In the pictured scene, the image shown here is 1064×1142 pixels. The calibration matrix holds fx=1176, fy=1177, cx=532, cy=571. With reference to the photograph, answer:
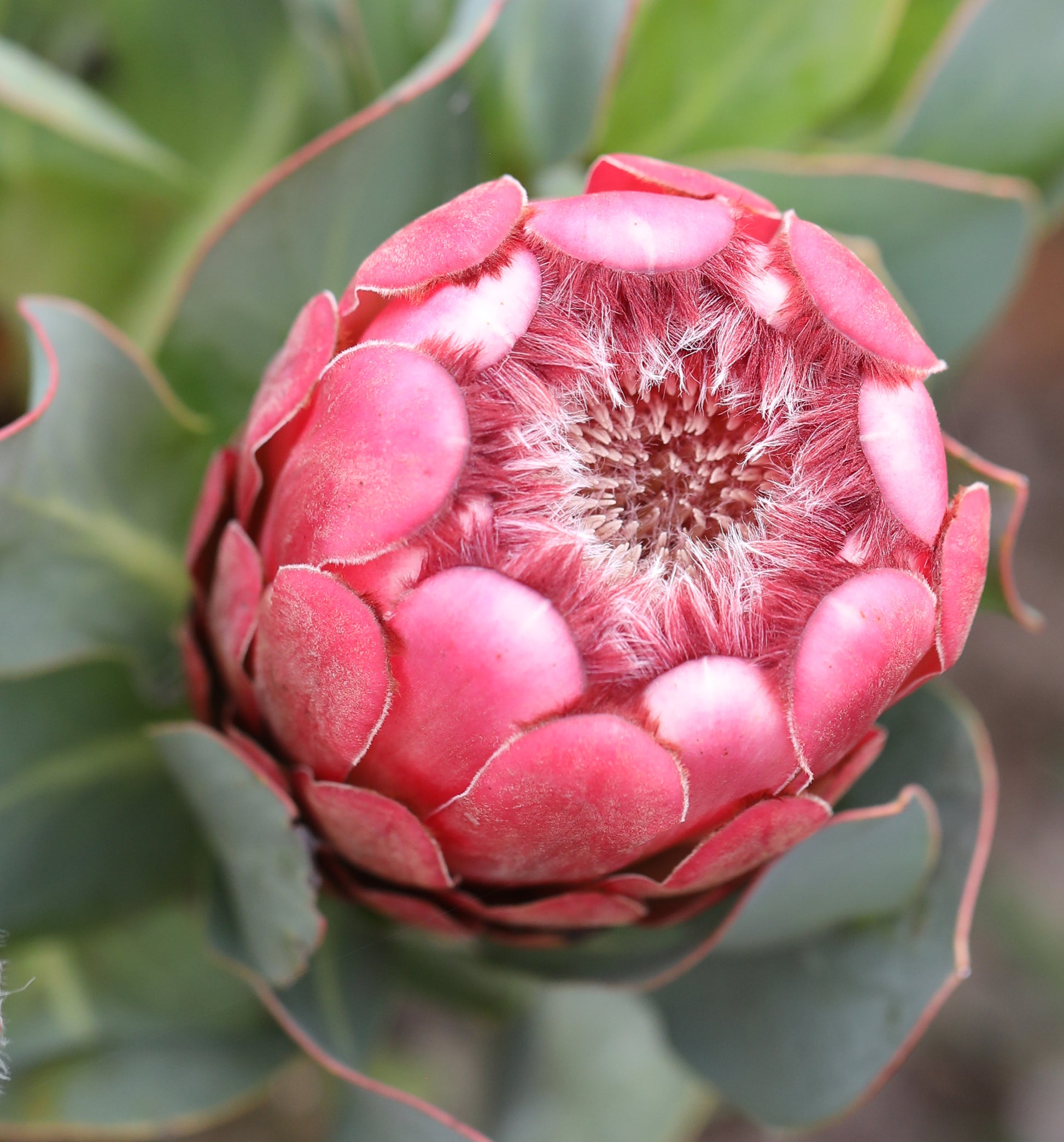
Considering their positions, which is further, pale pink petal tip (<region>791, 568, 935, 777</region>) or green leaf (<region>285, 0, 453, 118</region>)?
green leaf (<region>285, 0, 453, 118</region>)

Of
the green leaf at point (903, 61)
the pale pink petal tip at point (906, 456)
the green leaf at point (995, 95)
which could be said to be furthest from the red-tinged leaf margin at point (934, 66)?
the pale pink petal tip at point (906, 456)

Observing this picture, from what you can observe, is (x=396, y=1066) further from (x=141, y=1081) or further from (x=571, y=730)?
(x=571, y=730)

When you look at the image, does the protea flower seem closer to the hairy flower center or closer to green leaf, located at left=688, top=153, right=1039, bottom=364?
the hairy flower center

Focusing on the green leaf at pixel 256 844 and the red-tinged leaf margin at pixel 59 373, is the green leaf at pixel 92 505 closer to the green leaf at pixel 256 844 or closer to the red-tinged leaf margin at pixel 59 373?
the red-tinged leaf margin at pixel 59 373

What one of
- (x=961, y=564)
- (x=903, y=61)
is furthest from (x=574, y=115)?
(x=961, y=564)

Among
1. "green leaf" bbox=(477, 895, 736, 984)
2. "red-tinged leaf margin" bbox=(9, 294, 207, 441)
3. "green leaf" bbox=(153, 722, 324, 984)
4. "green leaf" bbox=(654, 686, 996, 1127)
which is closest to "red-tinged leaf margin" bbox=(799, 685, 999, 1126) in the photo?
"green leaf" bbox=(654, 686, 996, 1127)

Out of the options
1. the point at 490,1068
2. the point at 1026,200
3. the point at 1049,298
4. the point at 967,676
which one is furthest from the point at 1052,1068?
the point at 1026,200

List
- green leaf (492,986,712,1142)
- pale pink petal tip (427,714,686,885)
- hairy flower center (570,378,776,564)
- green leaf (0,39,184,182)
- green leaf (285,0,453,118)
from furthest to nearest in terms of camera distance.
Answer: green leaf (492,986,712,1142) → green leaf (285,0,453,118) → green leaf (0,39,184,182) → hairy flower center (570,378,776,564) → pale pink petal tip (427,714,686,885)
